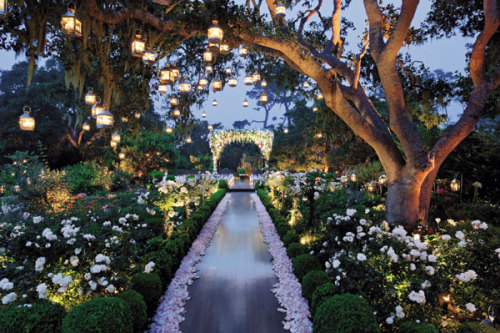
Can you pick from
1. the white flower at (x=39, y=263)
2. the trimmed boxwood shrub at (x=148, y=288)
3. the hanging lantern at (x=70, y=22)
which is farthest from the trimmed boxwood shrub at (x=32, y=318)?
the hanging lantern at (x=70, y=22)

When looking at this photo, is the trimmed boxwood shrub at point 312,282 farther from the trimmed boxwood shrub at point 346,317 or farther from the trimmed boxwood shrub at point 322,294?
the trimmed boxwood shrub at point 346,317

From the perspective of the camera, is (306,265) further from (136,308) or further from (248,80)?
Answer: (248,80)

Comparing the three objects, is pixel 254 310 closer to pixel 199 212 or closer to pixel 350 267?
pixel 350 267

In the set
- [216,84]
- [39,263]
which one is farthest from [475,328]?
[216,84]

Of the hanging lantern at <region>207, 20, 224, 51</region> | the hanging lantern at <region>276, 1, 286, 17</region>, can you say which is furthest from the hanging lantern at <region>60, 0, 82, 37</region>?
the hanging lantern at <region>276, 1, 286, 17</region>

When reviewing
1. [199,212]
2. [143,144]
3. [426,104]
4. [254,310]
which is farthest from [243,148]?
[254,310]

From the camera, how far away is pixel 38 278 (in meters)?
2.44

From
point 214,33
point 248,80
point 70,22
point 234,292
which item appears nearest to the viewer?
point 70,22

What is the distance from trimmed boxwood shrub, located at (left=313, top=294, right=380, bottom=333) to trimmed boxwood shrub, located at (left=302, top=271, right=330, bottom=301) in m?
0.75

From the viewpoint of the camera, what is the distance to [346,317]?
7.07ft

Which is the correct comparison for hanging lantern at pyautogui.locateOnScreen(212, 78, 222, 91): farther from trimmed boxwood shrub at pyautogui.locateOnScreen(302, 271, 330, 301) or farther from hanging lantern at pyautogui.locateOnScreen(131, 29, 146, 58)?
trimmed boxwood shrub at pyautogui.locateOnScreen(302, 271, 330, 301)

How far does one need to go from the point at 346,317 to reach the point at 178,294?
220cm

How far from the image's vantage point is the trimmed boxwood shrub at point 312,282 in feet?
10.4

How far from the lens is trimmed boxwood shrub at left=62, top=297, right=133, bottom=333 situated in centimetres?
198
